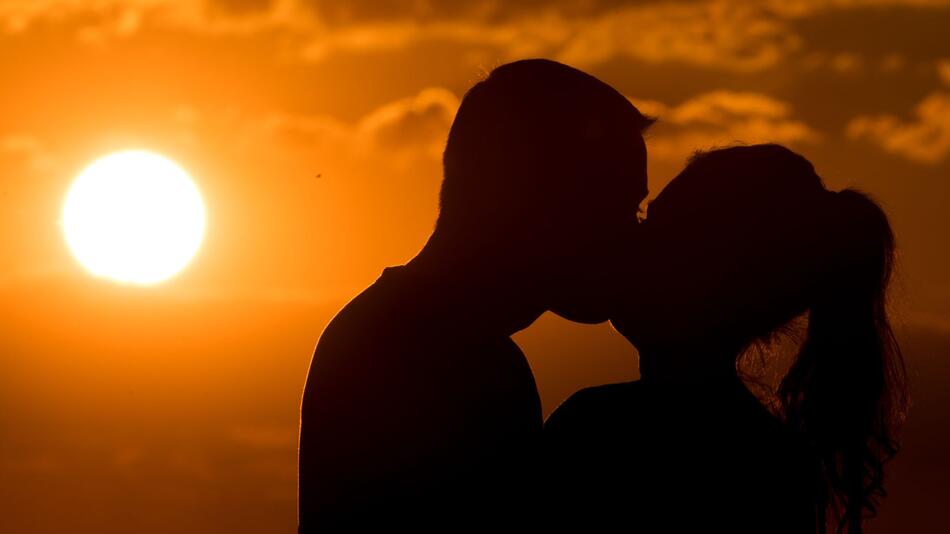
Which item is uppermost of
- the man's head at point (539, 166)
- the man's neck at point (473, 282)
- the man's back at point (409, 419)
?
the man's head at point (539, 166)

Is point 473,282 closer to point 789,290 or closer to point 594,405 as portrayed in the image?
point 594,405

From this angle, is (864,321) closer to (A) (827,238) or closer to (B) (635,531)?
(A) (827,238)

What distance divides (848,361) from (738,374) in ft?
2.45

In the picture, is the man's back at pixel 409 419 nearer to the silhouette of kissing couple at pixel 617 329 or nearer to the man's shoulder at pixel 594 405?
the silhouette of kissing couple at pixel 617 329

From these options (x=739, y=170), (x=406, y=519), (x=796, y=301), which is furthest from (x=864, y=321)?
(x=406, y=519)

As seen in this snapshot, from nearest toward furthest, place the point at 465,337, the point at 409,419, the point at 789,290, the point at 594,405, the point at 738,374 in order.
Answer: the point at 409,419 → the point at 465,337 → the point at 594,405 → the point at 738,374 → the point at 789,290

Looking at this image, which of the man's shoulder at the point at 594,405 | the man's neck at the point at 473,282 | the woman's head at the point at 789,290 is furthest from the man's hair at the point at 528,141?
the man's shoulder at the point at 594,405

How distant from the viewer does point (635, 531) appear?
221 inches

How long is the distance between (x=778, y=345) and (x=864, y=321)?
1.34 ft

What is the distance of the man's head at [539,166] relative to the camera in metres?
5.80

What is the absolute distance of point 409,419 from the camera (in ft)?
17.7

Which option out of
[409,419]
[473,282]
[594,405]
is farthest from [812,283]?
[409,419]

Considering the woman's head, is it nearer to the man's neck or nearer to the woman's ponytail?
the woman's ponytail

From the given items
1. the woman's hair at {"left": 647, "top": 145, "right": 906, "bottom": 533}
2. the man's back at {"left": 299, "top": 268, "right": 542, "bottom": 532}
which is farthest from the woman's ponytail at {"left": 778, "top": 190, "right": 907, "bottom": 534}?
the man's back at {"left": 299, "top": 268, "right": 542, "bottom": 532}
